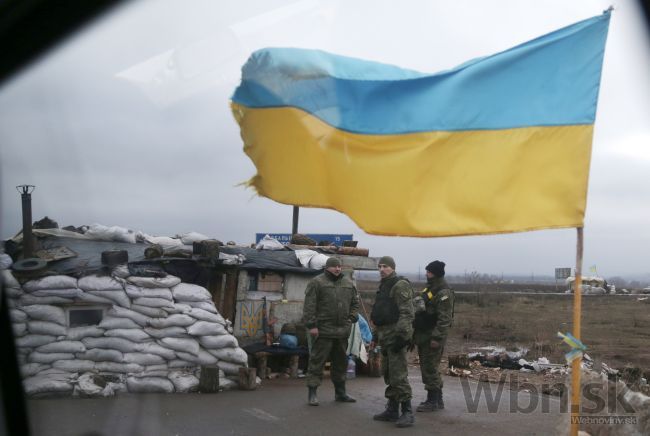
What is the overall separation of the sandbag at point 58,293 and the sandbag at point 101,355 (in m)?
0.80

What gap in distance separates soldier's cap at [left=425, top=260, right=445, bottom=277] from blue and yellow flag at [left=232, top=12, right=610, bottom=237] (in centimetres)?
364

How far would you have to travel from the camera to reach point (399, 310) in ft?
27.1

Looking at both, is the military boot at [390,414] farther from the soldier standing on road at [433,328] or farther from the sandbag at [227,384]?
the sandbag at [227,384]

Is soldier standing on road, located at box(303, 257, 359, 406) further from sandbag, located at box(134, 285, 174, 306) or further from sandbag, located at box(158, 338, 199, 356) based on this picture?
sandbag, located at box(134, 285, 174, 306)

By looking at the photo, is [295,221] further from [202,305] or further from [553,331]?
[553,331]

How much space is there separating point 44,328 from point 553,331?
691 inches

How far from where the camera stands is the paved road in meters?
7.43

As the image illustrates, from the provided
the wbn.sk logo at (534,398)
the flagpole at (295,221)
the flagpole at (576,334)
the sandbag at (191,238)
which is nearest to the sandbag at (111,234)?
the sandbag at (191,238)

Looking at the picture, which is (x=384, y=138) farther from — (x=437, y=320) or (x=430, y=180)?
(x=437, y=320)

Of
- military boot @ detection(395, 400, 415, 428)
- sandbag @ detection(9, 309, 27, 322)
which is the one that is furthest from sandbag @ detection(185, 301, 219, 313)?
military boot @ detection(395, 400, 415, 428)

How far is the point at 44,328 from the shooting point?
9.05 m

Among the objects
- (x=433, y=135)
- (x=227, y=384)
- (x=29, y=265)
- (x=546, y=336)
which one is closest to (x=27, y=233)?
(x=29, y=265)

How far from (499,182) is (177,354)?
604 centimetres

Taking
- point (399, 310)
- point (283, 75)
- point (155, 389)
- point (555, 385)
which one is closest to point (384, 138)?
point (283, 75)
